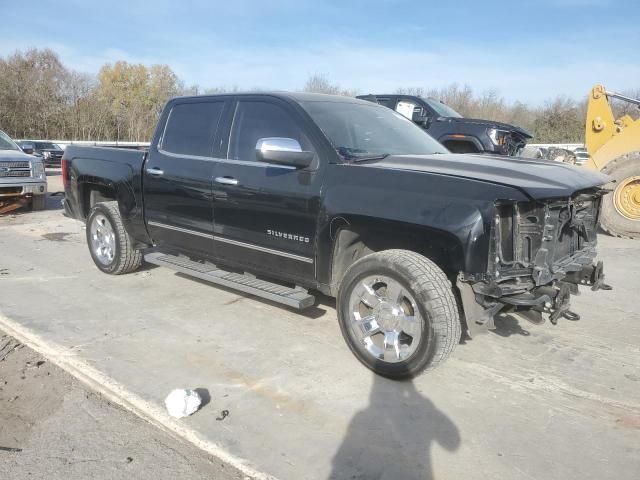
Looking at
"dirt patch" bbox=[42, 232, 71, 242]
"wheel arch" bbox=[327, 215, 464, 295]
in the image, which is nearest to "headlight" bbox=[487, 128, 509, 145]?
"wheel arch" bbox=[327, 215, 464, 295]

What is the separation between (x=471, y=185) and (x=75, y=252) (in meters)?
5.93

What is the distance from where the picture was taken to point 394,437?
2.90 metres

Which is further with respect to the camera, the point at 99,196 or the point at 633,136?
the point at 633,136

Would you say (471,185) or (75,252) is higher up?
(471,185)

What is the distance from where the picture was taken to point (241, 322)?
4.57 metres

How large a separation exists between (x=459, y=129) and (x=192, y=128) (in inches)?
241

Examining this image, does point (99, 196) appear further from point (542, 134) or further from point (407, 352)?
point (542, 134)

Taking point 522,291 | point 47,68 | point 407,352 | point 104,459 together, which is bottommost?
point 104,459

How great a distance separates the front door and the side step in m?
0.14

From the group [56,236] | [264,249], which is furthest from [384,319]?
[56,236]

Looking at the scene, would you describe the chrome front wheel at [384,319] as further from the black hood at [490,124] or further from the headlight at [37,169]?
the headlight at [37,169]

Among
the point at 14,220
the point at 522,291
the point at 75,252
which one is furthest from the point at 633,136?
the point at 14,220

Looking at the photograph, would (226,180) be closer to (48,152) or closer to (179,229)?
(179,229)

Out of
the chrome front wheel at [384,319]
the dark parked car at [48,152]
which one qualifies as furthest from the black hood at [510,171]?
the dark parked car at [48,152]
